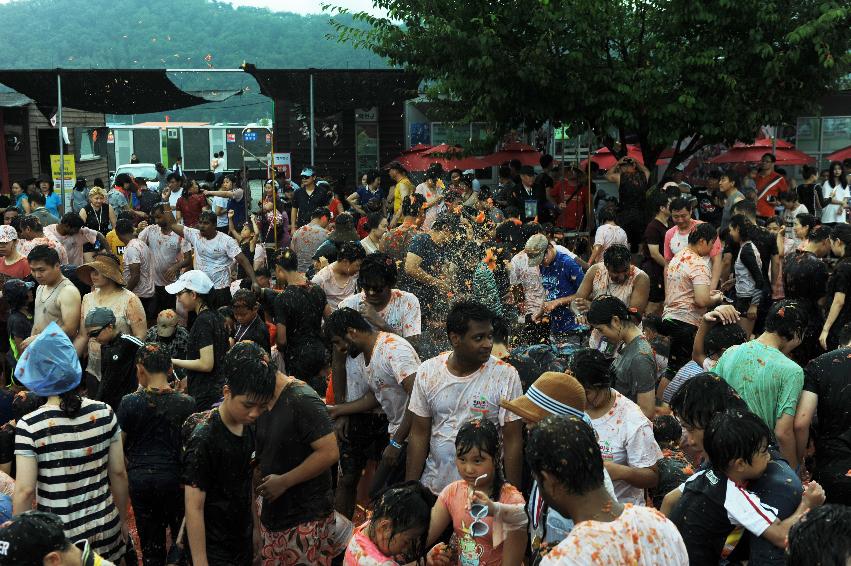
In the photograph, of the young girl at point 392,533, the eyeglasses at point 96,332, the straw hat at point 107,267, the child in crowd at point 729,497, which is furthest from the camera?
the straw hat at point 107,267

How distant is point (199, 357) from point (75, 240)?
4.72m

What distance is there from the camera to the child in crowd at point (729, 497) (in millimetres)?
3377

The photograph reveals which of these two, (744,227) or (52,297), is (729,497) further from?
(744,227)

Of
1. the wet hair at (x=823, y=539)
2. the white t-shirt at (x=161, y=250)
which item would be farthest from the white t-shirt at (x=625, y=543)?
the white t-shirt at (x=161, y=250)

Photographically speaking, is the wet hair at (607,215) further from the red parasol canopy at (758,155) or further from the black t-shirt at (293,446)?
the red parasol canopy at (758,155)

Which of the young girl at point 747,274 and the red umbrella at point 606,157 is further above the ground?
the red umbrella at point 606,157

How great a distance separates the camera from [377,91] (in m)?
17.5

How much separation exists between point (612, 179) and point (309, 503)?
9611 mm

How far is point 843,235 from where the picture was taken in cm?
809

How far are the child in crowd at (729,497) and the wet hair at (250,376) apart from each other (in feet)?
5.75

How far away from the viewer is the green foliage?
252 ft

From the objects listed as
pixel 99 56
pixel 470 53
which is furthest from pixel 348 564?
pixel 99 56

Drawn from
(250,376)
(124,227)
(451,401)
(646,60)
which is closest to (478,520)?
(451,401)

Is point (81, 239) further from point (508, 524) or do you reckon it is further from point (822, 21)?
point (822, 21)
